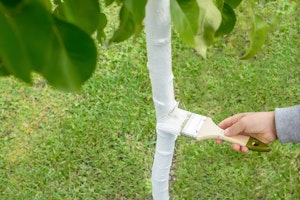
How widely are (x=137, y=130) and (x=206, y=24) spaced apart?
165 cm

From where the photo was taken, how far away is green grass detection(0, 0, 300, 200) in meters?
2.08

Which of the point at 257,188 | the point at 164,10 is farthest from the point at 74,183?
the point at 164,10

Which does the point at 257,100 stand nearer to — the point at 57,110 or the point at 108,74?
the point at 108,74

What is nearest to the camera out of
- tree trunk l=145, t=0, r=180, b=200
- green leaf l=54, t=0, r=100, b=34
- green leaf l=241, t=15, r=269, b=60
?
green leaf l=54, t=0, r=100, b=34

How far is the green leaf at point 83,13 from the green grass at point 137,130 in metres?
1.53

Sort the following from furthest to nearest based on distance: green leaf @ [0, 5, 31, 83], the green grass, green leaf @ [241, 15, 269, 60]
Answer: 1. the green grass
2. green leaf @ [241, 15, 269, 60]
3. green leaf @ [0, 5, 31, 83]

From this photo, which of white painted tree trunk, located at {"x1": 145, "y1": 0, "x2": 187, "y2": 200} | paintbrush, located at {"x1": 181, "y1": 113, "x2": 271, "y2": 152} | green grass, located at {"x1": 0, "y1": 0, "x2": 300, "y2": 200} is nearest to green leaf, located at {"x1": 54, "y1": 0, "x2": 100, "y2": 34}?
white painted tree trunk, located at {"x1": 145, "y1": 0, "x2": 187, "y2": 200}

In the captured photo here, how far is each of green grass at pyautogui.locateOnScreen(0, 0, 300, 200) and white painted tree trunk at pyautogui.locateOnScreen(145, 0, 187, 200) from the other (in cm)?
50

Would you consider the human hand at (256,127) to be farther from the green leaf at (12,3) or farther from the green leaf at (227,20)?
the green leaf at (12,3)

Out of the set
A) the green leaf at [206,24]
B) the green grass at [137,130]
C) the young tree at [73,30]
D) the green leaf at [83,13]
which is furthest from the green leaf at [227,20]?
the green grass at [137,130]

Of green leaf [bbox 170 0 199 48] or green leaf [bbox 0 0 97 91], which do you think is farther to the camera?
green leaf [bbox 170 0 199 48]

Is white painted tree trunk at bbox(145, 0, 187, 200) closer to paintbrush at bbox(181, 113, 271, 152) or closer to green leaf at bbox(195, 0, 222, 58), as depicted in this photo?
paintbrush at bbox(181, 113, 271, 152)

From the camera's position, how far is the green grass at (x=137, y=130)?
2.08m

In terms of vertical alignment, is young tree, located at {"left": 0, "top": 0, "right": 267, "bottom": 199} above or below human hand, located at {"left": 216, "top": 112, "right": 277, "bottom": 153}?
above
